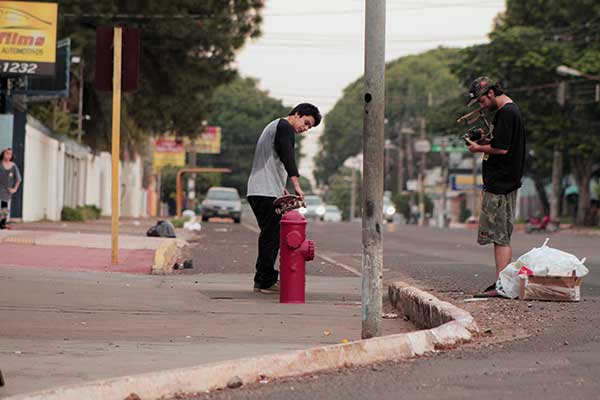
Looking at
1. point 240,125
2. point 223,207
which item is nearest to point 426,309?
point 223,207

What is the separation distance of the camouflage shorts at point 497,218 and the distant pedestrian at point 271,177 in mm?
1805

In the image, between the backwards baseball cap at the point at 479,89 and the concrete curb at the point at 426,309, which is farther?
the backwards baseball cap at the point at 479,89

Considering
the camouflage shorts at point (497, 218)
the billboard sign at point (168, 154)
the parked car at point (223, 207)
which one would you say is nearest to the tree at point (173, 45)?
the parked car at point (223, 207)

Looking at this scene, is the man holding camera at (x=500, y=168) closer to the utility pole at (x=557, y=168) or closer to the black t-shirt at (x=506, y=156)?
the black t-shirt at (x=506, y=156)

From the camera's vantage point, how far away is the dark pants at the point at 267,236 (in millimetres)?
11258

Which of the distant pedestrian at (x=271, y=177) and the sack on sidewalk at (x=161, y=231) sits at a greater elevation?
the distant pedestrian at (x=271, y=177)

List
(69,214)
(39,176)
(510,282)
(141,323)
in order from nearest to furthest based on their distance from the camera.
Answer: (141,323) → (510,282) → (39,176) → (69,214)

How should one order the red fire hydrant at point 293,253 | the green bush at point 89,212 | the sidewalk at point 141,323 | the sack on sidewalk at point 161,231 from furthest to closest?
1. the green bush at point 89,212
2. the sack on sidewalk at point 161,231
3. the red fire hydrant at point 293,253
4. the sidewalk at point 141,323

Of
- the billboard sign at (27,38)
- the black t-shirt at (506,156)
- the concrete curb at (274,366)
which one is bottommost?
the concrete curb at (274,366)

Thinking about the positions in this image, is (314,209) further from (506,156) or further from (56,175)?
(506,156)

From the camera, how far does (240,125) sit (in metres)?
110

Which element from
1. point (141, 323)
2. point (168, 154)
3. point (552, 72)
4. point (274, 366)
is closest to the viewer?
point (274, 366)

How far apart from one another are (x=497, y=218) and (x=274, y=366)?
15.6ft

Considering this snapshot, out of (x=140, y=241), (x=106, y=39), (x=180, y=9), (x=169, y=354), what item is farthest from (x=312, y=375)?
(x=180, y=9)
